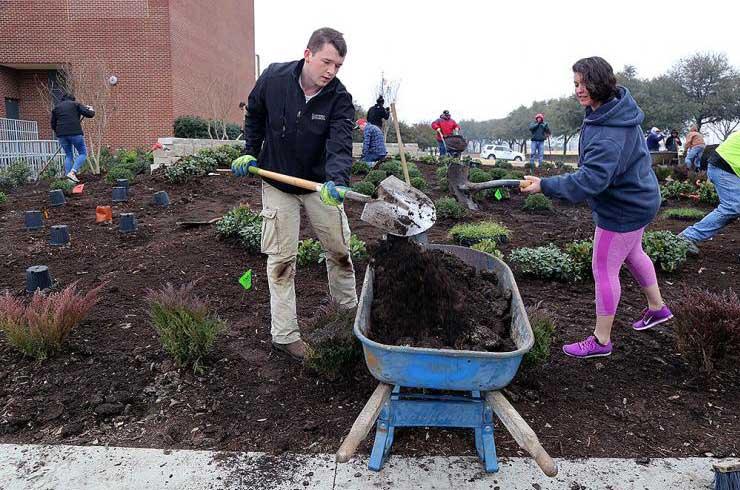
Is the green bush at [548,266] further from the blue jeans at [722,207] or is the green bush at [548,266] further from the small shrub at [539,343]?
the small shrub at [539,343]

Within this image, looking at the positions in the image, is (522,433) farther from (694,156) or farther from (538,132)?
(538,132)

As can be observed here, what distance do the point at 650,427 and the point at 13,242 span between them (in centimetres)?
677

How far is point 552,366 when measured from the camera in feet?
11.3

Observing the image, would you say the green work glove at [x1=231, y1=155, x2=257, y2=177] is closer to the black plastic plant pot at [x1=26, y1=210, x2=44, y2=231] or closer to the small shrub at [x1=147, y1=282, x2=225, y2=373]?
the small shrub at [x1=147, y1=282, x2=225, y2=373]

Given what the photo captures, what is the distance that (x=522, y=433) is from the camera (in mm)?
1992

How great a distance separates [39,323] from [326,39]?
8.19ft

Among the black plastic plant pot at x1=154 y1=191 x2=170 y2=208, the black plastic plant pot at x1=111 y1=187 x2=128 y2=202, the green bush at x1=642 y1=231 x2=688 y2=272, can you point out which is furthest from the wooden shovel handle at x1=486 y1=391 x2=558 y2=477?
the black plastic plant pot at x1=111 y1=187 x2=128 y2=202

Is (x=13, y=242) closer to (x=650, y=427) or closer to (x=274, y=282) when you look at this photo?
(x=274, y=282)

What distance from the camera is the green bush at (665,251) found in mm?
5324

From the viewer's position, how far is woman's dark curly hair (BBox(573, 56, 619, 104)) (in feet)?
9.67

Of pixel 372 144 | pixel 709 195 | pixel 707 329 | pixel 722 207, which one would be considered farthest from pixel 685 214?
pixel 372 144

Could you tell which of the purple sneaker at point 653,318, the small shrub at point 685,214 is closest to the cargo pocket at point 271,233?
the purple sneaker at point 653,318

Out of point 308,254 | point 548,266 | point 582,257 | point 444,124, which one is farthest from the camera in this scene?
point 444,124

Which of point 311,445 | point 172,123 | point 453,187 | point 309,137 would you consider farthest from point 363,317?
point 172,123
